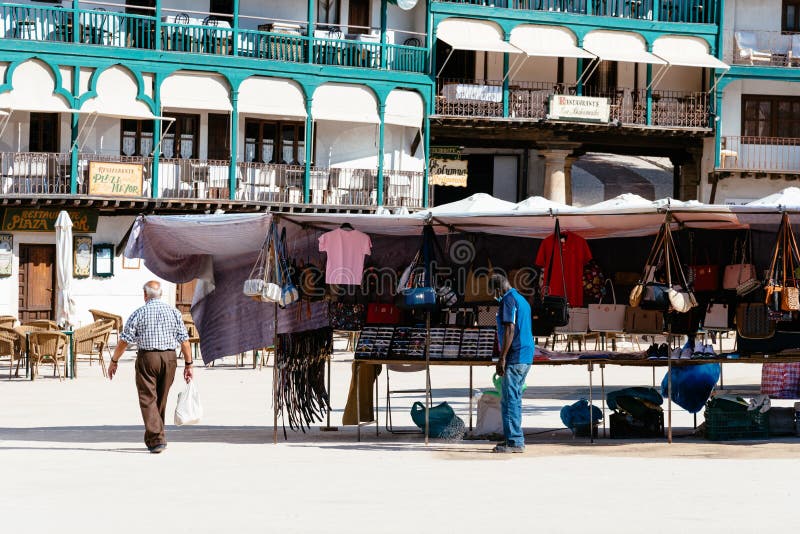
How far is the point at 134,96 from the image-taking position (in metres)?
37.2

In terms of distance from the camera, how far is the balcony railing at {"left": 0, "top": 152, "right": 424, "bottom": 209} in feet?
119

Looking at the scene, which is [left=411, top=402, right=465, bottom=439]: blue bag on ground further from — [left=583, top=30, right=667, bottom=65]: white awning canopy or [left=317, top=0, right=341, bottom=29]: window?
[left=583, top=30, right=667, bottom=65]: white awning canopy

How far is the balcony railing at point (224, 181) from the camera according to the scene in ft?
119

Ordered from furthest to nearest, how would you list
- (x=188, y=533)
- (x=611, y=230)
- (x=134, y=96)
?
(x=134, y=96)
(x=611, y=230)
(x=188, y=533)

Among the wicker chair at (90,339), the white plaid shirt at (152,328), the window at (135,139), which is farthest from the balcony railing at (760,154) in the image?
the white plaid shirt at (152,328)

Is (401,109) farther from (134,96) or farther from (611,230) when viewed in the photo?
(611,230)

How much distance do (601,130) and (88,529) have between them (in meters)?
34.2

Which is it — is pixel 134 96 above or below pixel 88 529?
above

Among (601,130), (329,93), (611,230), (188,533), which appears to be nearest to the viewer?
(188,533)

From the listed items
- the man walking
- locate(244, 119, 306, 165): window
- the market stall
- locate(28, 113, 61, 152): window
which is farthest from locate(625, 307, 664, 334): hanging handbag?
locate(244, 119, 306, 165): window

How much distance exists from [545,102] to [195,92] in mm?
9583

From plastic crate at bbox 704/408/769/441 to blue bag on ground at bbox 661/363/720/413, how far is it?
0.73 meters

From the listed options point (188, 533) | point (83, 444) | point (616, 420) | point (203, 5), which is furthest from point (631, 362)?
point (203, 5)

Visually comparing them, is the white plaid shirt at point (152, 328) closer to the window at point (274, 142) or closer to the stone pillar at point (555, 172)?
the window at point (274, 142)
